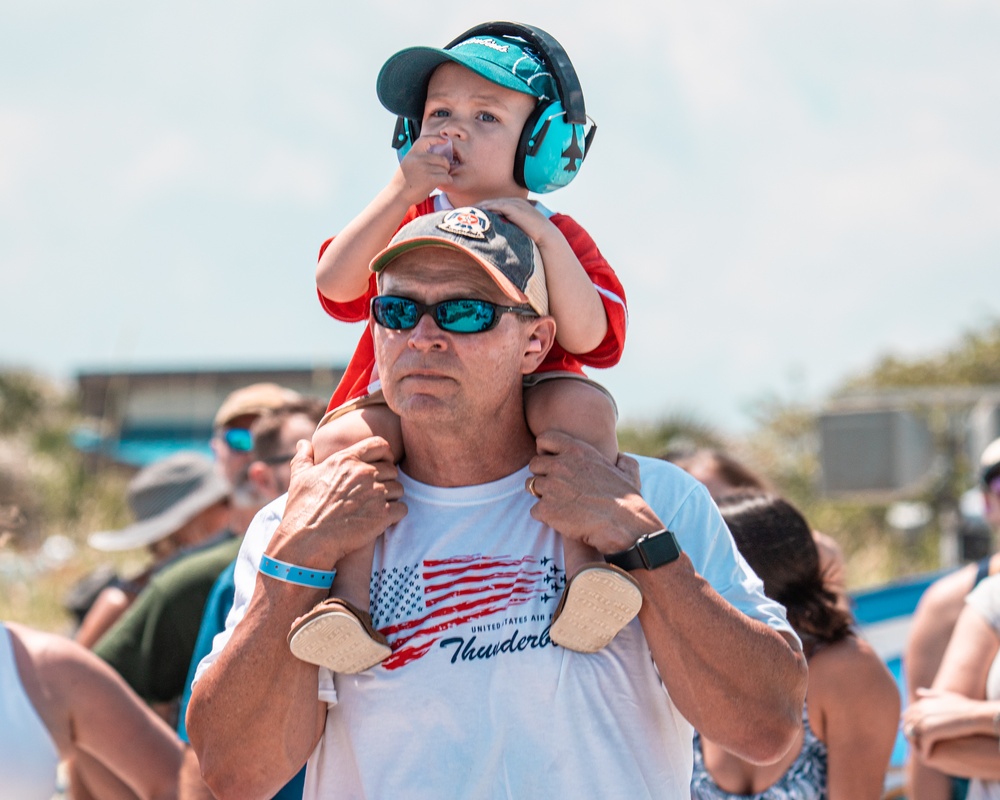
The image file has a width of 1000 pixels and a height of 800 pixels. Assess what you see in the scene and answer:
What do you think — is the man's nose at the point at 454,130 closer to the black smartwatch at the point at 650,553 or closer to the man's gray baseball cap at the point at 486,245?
the man's gray baseball cap at the point at 486,245

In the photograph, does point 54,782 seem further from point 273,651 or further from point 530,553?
point 530,553

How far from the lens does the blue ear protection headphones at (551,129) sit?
10.3ft

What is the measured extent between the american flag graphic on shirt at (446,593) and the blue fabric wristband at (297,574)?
15 centimetres

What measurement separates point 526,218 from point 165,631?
2.48 metres

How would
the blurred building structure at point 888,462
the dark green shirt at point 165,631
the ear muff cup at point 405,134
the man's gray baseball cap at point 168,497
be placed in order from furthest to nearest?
the blurred building structure at point 888,462
the man's gray baseball cap at point 168,497
the dark green shirt at point 165,631
the ear muff cup at point 405,134

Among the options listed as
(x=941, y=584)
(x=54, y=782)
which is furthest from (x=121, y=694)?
(x=941, y=584)

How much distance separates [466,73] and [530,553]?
1.20m

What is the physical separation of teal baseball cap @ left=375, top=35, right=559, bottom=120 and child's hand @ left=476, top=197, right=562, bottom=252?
0.31 meters

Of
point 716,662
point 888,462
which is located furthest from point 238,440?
point 888,462

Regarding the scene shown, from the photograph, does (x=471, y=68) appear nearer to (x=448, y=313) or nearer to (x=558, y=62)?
(x=558, y=62)

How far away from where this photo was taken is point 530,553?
284cm

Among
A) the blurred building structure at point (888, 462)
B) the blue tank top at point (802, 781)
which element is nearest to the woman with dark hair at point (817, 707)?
the blue tank top at point (802, 781)

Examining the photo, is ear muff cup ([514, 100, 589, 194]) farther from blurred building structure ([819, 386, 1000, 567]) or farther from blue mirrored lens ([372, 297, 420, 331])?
blurred building structure ([819, 386, 1000, 567])

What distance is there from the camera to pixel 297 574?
8.99 ft
